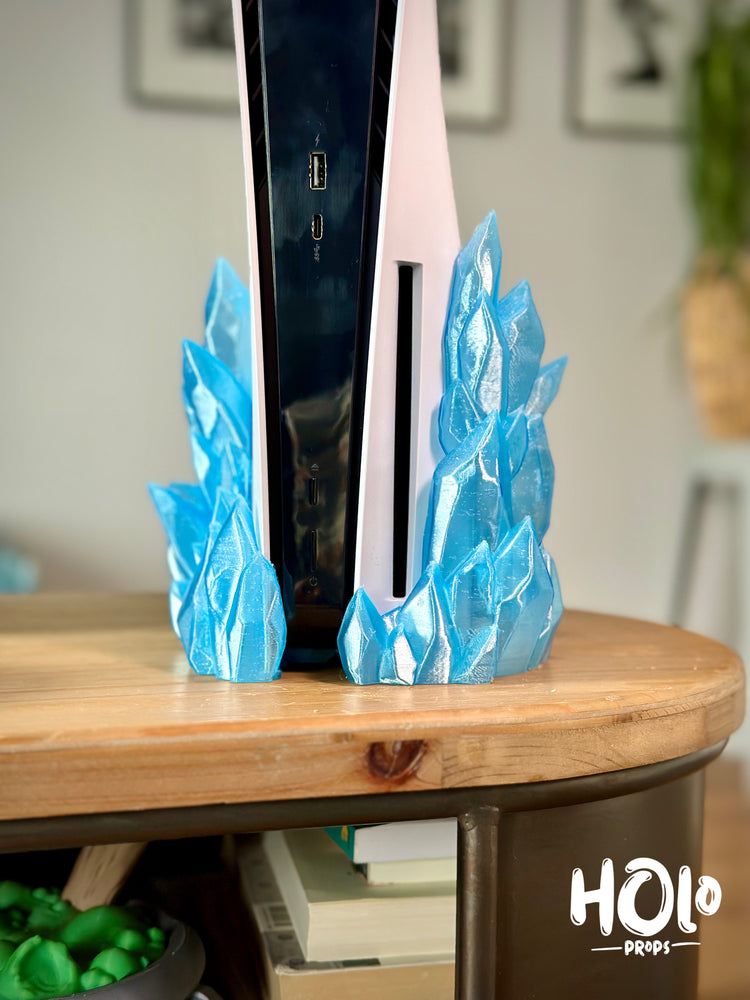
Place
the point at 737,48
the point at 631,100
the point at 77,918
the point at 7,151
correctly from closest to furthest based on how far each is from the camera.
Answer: the point at 77,918
the point at 7,151
the point at 737,48
the point at 631,100

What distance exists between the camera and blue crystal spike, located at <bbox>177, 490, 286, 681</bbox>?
1.75 feet

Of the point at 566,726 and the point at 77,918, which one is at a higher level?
the point at 566,726

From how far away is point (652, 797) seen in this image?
505mm

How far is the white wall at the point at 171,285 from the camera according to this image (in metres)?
2.09

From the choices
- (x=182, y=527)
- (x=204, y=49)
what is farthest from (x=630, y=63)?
(x=182, y=527)

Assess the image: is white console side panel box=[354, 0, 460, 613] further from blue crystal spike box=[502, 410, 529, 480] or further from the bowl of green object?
the bowl of green object

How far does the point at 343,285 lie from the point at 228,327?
170mm

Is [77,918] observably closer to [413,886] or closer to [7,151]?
[413,886]

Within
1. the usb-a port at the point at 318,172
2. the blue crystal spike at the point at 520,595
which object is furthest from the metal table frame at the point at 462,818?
the usb-a port at the point at 318,172

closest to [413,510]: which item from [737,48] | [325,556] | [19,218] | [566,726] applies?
[325,556]

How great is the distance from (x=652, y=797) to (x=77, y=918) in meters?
0.32

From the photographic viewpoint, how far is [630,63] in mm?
2357

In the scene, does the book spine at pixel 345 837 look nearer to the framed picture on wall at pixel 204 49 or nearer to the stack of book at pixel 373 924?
the stack of book at pixel 373 924

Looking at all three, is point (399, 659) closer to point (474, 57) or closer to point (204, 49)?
point (204, 49)
